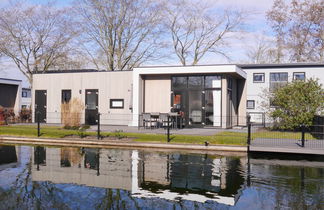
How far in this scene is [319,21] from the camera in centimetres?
3634

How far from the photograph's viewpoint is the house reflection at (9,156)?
10.8 metres

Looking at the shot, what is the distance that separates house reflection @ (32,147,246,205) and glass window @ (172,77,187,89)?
328 inches

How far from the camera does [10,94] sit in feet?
105

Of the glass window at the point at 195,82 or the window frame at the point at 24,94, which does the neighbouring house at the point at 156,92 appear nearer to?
the glass window at the point at 195,82

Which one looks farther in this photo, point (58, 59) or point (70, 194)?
point (58, 59)

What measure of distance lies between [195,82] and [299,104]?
5771mm

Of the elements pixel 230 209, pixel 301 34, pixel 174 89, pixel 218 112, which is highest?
pixel 301 34

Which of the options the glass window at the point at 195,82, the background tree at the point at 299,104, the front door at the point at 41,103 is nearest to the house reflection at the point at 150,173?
the background tree at the point at 299,104

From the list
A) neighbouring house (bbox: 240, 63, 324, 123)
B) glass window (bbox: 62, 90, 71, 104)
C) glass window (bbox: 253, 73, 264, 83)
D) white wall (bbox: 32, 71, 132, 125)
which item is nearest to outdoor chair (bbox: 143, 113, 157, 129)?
white wall (bbox: 32, 71, 132, 125)

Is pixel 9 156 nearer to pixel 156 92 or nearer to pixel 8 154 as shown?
pixel 8 154

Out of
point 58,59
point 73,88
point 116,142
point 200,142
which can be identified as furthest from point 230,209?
point 58,59

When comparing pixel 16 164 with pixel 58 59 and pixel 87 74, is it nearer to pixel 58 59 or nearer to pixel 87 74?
pixel 87 74

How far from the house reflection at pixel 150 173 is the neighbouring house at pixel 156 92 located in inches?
313

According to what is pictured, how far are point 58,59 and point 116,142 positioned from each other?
2342 cm
